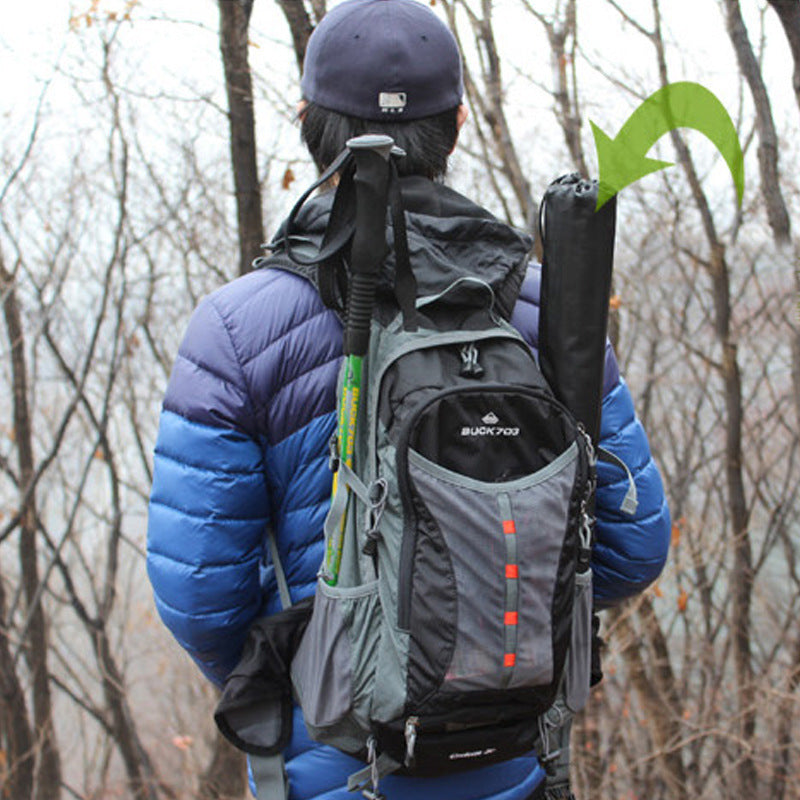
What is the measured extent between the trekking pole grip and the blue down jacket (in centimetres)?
9

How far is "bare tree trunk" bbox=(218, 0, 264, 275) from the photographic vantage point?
426 cm

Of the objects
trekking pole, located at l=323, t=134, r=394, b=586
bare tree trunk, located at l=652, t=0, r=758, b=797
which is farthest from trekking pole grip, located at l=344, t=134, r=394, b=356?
bare tree trunk, located at l=652, t=0, r=758, b=797

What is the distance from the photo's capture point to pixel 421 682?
50.6 inches

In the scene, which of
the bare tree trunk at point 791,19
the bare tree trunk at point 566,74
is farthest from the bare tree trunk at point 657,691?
the bare tree trunk at point 791,19

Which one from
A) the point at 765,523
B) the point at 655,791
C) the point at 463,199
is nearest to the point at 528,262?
the point at 463,199

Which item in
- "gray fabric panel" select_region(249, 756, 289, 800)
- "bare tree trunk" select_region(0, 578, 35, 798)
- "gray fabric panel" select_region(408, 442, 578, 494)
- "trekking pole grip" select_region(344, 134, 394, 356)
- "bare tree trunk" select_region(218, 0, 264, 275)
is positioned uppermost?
"bare tree trunk" select_region(218, 0, 264, 275)

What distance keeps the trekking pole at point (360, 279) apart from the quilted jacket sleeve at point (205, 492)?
18 cm

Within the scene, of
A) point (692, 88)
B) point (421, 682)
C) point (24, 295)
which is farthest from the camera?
point (24, 295)

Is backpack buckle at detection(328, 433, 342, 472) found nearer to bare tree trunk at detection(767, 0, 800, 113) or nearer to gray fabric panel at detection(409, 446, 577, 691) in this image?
gray fabric panel at detection(409, 446, 577, 691)

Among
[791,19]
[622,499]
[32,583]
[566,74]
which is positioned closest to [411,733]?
[622,499]

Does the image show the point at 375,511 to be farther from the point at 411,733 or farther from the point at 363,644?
the point at 411,733

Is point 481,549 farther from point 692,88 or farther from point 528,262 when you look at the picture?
point 692,88

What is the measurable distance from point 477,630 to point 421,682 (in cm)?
11

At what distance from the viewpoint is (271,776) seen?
1.47 meters
